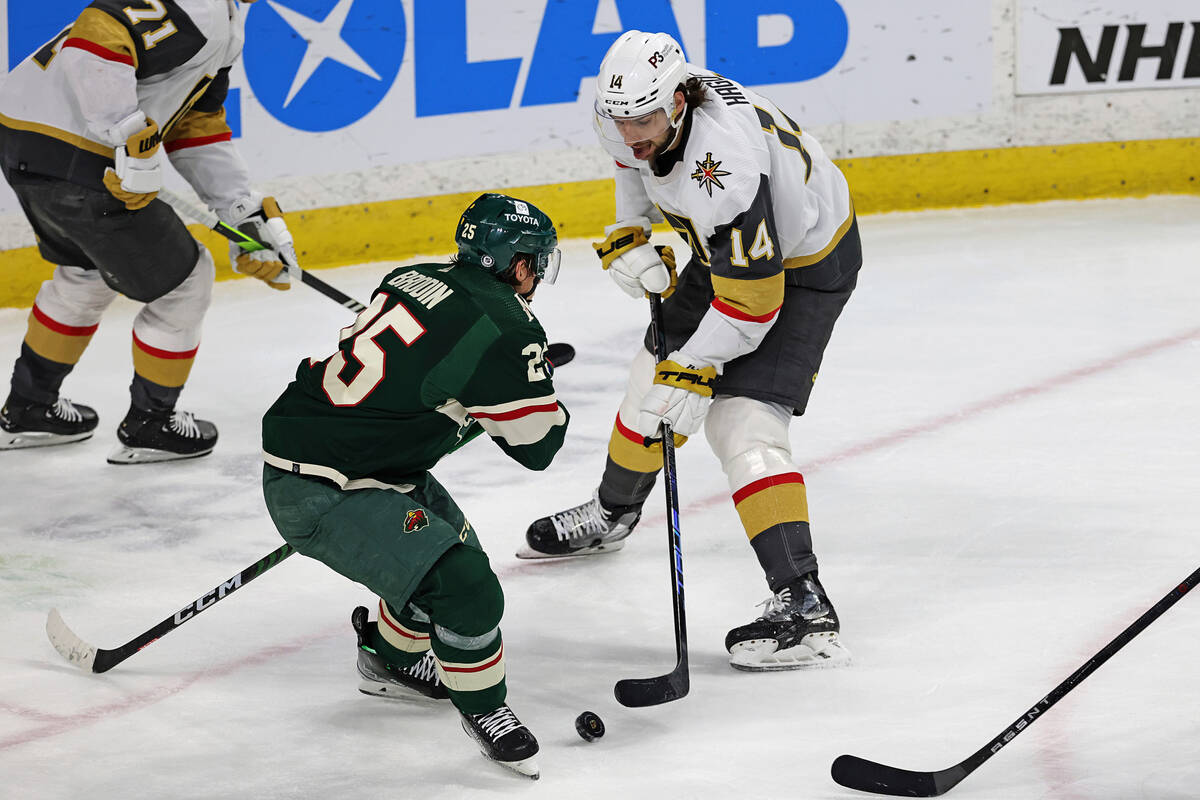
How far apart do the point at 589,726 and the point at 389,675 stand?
0.39 meters

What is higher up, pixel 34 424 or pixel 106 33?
pixel 106 33

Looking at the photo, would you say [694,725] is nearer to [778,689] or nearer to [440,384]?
[778,689]

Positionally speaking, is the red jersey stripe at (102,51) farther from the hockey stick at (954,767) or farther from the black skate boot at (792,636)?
the hockey stick at (954,767)

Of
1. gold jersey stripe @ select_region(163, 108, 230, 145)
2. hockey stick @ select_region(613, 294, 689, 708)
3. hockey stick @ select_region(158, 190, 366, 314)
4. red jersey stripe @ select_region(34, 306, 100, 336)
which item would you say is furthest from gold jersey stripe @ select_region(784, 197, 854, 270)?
red jersey stripe @ select_region(34, 306, 100, 336)

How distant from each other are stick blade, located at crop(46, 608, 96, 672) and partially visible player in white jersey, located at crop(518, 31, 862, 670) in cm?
105

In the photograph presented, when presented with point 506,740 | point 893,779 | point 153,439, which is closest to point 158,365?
point 153,439

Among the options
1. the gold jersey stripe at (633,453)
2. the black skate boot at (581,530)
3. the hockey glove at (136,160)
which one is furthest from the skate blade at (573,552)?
the hockey glove at (136,160)

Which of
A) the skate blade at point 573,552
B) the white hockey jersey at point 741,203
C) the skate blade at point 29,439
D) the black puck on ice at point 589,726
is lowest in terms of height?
the skate blade at point 29,439

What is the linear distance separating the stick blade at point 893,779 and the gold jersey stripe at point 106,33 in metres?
2.26

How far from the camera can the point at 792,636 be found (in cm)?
260

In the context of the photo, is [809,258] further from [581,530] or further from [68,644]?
[68,644]

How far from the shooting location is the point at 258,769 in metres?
2.31

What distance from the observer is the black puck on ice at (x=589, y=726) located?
2.35 m

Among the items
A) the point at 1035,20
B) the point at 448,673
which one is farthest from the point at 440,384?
the point at 1035,20
